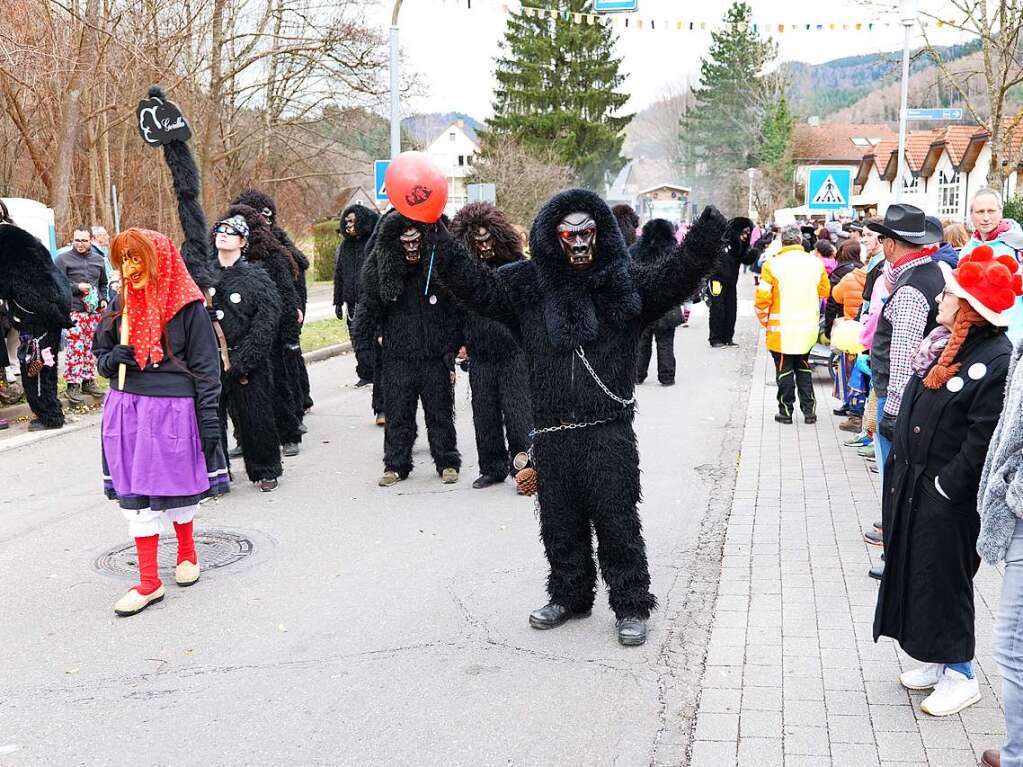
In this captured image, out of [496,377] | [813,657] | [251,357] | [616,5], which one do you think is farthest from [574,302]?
[616,5]

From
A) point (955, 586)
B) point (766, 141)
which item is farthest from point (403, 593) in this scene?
point (766, 141)

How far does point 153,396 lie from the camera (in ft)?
16.6

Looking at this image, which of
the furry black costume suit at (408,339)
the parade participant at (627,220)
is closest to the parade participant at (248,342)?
the furry black costume suit at (408,339)

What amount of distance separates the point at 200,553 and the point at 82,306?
553 cm

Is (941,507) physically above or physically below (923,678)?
above

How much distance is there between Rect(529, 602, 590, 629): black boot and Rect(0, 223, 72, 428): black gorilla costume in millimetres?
6626

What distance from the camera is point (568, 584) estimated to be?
15.5ft

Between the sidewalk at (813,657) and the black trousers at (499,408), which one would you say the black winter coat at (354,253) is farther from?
the sidewalk at (813,657)

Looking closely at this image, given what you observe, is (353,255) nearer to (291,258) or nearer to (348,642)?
(291,258)

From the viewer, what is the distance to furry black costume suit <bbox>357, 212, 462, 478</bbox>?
718cm

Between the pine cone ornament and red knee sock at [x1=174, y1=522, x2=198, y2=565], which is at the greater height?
the pine cone ornament

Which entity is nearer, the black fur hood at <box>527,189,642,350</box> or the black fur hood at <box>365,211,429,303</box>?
the black fur hood at <box>527,189,642,350</box>

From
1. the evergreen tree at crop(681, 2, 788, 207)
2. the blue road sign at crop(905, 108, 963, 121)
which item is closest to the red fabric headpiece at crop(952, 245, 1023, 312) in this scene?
the blue road sign at crop(905, 108, 963, 121)

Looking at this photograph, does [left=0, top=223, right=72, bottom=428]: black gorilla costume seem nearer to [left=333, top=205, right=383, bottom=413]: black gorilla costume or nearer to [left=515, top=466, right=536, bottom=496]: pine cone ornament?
[left=333, top=205, right=383, bottom=413]: black gorilla costume
